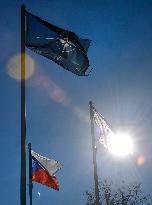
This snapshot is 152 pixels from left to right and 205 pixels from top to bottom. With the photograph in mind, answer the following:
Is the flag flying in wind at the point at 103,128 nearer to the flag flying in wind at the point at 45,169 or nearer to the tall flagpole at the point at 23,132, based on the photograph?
the flag flying in wind at the point at 45,169

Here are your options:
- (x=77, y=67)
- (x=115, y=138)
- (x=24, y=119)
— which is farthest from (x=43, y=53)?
(x=115, y=138)

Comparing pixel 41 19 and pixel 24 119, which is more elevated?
pixel 41 19

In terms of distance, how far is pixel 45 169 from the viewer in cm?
2022

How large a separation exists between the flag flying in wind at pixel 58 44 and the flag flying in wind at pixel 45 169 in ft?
27.9

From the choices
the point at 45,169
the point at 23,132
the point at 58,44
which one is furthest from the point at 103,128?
the point at 23,132

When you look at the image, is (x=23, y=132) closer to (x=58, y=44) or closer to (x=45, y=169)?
(x=58, y=44)

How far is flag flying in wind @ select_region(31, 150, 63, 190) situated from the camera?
66.3 ft

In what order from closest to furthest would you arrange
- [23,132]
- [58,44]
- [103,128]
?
[23,132]
[58,44]
[103,128]

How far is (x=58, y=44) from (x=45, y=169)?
9.51m

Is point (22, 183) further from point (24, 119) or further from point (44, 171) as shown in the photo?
point (44, 171)

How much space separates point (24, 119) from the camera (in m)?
9.50

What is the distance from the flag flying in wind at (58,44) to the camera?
37.8 ft

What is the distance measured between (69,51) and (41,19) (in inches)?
50.0

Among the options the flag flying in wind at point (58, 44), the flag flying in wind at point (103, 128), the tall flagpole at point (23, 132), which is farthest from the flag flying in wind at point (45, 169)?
the tall flagpole at point (23, 132)
